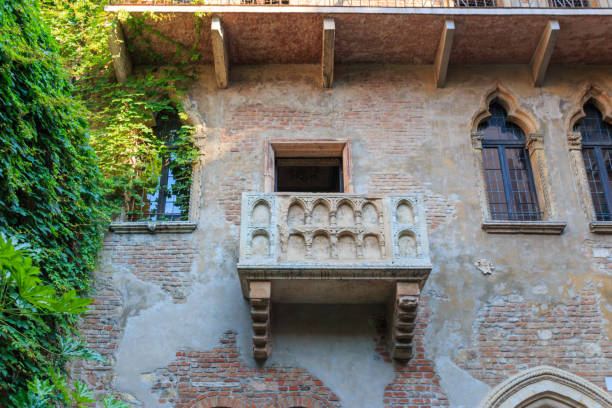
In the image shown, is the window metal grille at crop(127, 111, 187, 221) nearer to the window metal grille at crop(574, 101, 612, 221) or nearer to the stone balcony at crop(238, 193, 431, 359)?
the stone balcony at crop(238, 193, 431, 359)

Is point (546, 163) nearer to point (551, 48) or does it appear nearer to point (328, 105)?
point (551, 48)

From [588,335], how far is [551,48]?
433cm

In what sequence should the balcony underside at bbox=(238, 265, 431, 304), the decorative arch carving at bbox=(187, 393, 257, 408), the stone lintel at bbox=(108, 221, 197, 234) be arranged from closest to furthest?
1. the balcony underside at bbox=(238, 265, 431, 304)
2. the decorative arch carving at bbox=(187, 393, 257, 408)
3. the stone lintel at bbox=(108, 221, 197, 234)

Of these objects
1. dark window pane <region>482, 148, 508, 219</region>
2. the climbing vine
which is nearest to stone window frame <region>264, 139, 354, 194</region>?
the climbing vine

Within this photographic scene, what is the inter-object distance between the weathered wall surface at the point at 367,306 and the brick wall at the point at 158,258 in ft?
0.06

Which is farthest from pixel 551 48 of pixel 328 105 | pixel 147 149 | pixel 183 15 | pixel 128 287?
pixel 128 287

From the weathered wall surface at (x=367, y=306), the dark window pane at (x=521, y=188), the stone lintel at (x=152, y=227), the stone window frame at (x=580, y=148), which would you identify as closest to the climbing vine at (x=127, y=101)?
the stone lintel at (x=152, y=227)

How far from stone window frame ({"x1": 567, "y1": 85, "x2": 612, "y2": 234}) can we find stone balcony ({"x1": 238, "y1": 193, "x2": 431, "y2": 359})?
9.40 ft

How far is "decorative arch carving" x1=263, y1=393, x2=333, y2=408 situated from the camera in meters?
7.08

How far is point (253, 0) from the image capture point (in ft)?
31.8

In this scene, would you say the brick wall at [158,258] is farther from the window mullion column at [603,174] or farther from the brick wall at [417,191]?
the window mullion column at [603,174]

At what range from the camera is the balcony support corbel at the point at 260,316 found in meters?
6.83

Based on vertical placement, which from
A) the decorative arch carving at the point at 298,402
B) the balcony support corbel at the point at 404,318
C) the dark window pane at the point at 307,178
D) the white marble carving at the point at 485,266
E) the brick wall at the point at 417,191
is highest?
the dark window pane at the point at 307,178

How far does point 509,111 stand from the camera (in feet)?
30.5
